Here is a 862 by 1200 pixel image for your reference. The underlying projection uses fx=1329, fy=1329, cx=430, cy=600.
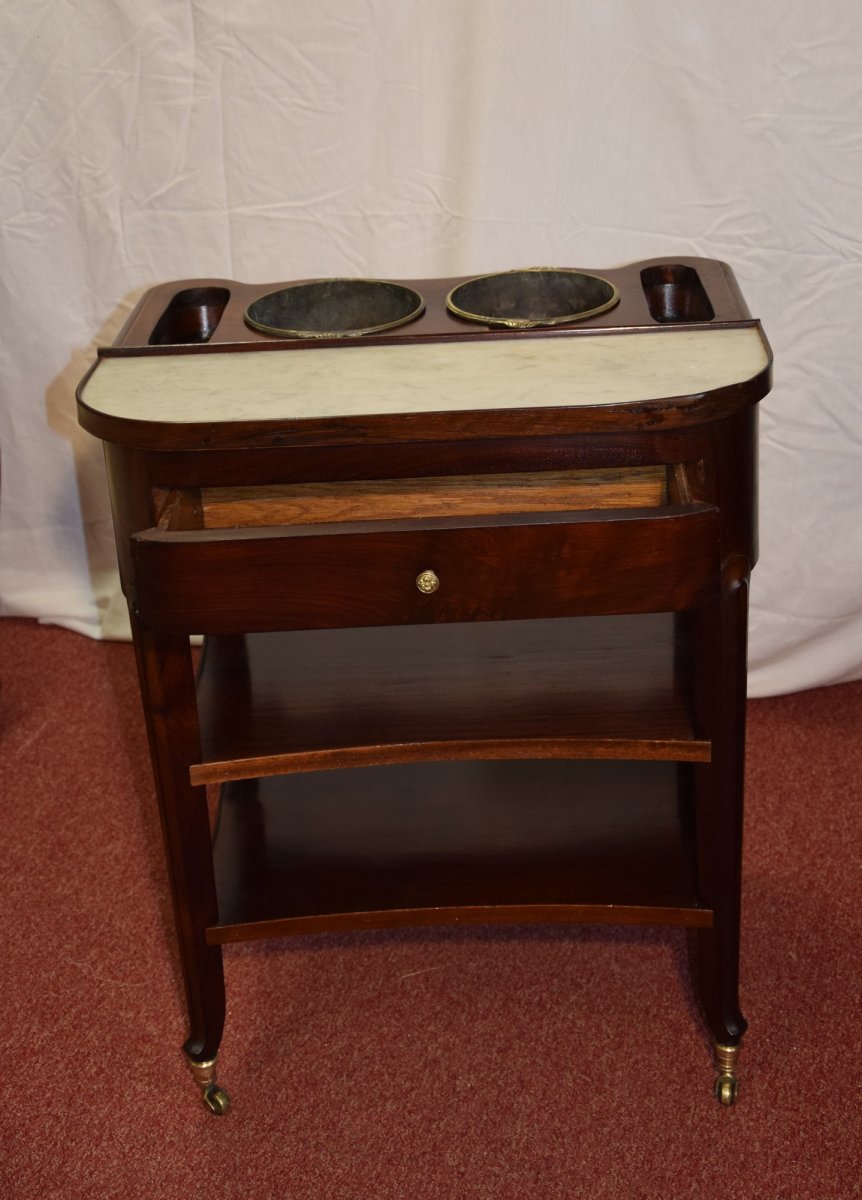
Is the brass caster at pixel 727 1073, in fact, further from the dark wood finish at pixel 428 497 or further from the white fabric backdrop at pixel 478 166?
the white fabric backdrop at pixel 478 166

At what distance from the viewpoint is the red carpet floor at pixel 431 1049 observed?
45.8 inches

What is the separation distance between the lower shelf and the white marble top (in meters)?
0.47

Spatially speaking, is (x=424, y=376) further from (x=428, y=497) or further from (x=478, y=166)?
(x=478, y=166)

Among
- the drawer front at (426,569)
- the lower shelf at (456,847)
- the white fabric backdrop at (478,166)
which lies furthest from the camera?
the white fabric backdrop at (478,166)

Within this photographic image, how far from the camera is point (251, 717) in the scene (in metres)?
1.18

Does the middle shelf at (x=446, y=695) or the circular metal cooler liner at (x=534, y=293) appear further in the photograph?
the circular metal cooler liner at (x=534, y=293)

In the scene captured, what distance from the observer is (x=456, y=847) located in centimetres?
129

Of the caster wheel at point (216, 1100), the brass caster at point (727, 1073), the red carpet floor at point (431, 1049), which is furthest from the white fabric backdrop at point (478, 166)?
the caster wheel at point (216, 1100)

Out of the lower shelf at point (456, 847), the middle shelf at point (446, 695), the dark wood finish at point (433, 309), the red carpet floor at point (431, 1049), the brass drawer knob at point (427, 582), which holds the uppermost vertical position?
the dark wood finish at point (433, 309)

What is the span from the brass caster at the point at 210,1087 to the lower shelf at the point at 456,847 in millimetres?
134

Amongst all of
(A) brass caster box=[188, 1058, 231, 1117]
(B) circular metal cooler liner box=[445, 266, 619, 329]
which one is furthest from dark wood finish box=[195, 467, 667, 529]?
(A) brass caster box=[188, 1058, 231, 1117]

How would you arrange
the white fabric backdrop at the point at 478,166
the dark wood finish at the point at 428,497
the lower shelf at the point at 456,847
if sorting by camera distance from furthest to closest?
the white fabric backdrop at the point at 478,166 < the lower shelf at the point at 456,847 < the dark wood finish at the point at 428,497

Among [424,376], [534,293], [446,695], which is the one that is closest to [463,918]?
[446,695]

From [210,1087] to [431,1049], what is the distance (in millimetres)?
213
